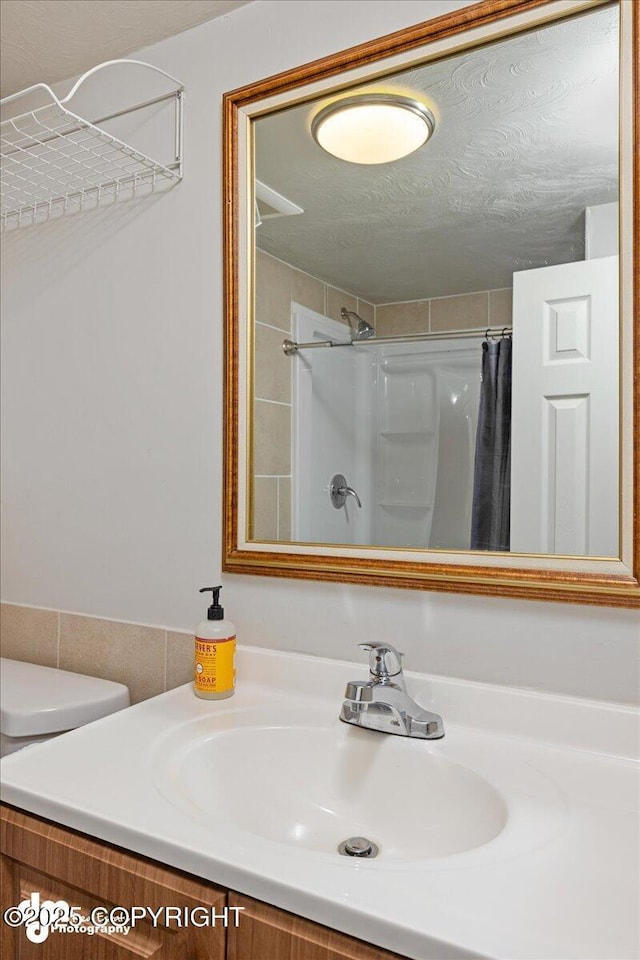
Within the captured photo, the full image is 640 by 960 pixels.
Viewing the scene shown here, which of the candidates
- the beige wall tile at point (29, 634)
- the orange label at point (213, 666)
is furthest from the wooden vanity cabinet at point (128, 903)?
the beige wall tile at point (29, 634)

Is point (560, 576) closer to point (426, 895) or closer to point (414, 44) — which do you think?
point (426, 895)

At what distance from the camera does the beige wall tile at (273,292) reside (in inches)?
50.2

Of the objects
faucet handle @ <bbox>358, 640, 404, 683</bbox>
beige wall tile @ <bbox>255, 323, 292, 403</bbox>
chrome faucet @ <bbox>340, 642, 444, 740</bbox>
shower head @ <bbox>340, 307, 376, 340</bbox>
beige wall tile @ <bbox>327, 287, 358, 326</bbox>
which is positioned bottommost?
chrome faucet @ <bbox>340, 642, 444, 740</bbox>

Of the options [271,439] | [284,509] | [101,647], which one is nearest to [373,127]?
[271,439]

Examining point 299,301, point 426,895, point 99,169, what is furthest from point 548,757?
point 99,169

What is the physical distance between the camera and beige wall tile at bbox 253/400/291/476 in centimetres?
128

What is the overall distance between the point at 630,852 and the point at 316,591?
0.63 metres

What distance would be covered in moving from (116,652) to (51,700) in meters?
0.18

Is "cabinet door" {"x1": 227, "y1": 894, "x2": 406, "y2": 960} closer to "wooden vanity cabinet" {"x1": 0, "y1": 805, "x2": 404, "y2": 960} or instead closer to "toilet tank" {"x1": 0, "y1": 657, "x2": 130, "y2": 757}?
"wooden vanity cabinet" {"x1": 0, "y1": 805, "x2": 404, "y2": 960}

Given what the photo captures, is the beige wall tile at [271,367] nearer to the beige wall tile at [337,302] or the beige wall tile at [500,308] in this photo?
the beige wall tile at [337,302]

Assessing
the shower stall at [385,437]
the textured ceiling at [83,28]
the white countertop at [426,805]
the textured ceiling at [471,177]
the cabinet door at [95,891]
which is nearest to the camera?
the white countertop at [426,805]

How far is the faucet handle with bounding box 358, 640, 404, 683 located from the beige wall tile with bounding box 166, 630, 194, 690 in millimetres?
444

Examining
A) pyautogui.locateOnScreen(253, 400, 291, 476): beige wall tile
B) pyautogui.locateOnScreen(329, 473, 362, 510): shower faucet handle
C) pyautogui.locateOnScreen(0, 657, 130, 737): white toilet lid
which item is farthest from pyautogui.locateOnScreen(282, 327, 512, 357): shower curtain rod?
pyautogui.locateOnScreen(0, 657, 130, 737): white toilet lid

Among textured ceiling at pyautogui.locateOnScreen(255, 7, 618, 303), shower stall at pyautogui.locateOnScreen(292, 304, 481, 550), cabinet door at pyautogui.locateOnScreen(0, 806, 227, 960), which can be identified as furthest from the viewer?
shower stall at pyautogui.locateOnScreen(292, 304, 481, 550)
